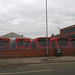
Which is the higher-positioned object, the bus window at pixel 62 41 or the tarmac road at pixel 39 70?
the bus window at pixel 62 41

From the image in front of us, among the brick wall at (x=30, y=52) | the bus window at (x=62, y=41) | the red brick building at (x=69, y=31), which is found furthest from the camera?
the red brick building at (x=69, y=31)

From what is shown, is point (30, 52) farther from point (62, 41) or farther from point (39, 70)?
point (39, 70)

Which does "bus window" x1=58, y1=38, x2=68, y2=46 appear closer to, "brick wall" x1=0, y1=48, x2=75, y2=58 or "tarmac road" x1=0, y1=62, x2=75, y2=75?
"brick wall" x1=0, y1=48, x2=75, y2=58

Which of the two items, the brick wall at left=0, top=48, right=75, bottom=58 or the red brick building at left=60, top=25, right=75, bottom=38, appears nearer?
the brick wall at left=0, top=48, right=75, bottom=58

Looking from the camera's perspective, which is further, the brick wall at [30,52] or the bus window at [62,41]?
the bus window at [62,41]

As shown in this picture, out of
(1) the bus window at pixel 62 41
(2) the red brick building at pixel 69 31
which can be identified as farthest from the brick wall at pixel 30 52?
(2) the red brick building at pixel 69 31

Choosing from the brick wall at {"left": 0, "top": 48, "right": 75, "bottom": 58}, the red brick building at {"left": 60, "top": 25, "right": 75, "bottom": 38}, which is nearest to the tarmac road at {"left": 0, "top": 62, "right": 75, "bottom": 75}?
the brick wall at {"left": 0, "top": 48, "right": 75, "bottom": 58}

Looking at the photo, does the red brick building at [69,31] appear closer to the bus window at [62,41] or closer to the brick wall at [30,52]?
the bus window at [62,41]

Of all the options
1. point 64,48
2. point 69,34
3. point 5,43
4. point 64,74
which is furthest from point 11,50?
point 69,34

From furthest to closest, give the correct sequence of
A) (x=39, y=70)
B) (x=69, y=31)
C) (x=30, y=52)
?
1. (x=69, y=31)
2. (x=30, y=52)
3. (x=39, y=70)

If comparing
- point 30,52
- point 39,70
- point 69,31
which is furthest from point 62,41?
point 69,31

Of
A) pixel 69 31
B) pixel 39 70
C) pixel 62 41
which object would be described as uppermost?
pixel 69 31

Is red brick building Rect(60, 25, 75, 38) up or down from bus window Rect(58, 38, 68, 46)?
up

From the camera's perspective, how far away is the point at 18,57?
690 inches
